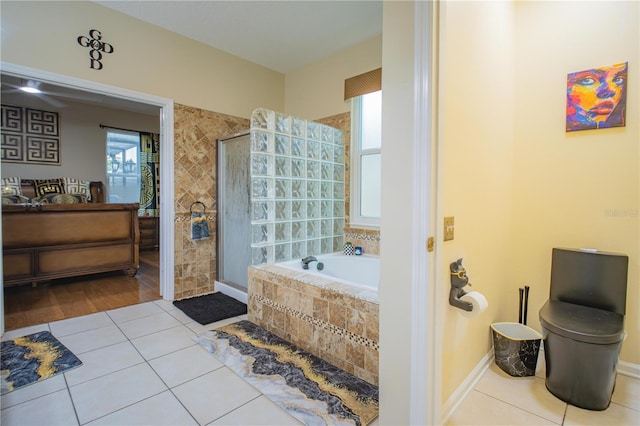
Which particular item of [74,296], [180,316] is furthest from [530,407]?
[74,296]

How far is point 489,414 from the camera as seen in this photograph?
1.48 metres

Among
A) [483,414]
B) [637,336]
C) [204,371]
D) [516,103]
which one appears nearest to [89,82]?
[204,371]

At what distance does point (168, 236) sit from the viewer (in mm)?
3068

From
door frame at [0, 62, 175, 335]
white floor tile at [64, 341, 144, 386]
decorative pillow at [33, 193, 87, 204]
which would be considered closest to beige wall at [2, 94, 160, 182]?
decorative pillow at [33, 193, 87, 204]

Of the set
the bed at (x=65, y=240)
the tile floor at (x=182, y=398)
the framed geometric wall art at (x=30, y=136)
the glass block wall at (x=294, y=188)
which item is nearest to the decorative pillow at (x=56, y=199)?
the framed geometric wall art at (x=30, y=136)

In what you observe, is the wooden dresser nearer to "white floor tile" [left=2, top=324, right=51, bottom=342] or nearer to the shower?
the shower

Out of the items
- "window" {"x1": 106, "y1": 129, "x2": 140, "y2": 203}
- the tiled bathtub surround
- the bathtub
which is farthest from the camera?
"window" {"x1": 106, "y1": 129, "x2": 140, "y2": 203}

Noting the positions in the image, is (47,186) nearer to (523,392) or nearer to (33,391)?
(33,391)

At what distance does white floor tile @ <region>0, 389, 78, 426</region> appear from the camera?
4.63ft

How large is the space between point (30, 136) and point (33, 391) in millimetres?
4836

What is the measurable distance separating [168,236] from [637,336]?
371 centimetres

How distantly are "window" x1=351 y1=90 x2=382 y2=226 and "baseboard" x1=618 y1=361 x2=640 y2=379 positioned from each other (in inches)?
Answer: 76.2

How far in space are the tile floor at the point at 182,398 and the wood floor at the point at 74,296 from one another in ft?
2.73

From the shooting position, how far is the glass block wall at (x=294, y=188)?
102 inches
